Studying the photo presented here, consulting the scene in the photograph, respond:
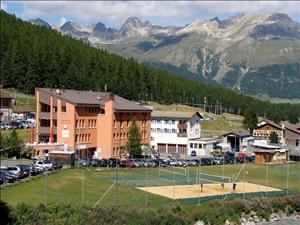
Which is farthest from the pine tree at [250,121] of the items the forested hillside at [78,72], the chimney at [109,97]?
the chimney at [109,97]

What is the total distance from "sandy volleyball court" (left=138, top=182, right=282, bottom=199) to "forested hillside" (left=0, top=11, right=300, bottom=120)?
1681 inches

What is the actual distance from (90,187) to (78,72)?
50466 mm

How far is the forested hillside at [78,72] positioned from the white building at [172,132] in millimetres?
20239

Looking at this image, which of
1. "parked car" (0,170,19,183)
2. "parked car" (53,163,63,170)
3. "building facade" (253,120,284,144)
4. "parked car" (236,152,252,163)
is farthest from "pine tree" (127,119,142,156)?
"building facade" (253,120,284,144)

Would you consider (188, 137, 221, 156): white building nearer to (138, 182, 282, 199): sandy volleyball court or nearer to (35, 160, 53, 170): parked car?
(138, 182, 282, 199): sandy volleyball court

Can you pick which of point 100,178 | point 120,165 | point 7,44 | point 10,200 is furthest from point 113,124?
point 7,44

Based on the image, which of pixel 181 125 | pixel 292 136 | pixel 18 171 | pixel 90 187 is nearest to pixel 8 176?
pixel 18 171

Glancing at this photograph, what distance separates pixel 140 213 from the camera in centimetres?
2559

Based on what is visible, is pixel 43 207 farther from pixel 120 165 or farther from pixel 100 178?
pixel 120 165

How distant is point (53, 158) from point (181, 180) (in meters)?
8.73

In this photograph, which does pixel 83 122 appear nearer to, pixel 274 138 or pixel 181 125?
pixel 181 125

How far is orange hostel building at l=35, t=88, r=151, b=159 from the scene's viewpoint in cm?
4716

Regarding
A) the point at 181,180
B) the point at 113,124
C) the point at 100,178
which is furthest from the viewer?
the point at 113,124

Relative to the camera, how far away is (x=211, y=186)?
35.0 metres
